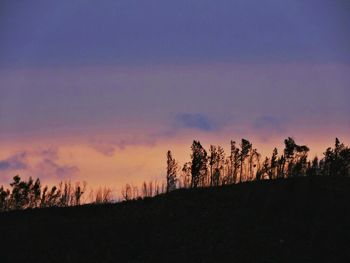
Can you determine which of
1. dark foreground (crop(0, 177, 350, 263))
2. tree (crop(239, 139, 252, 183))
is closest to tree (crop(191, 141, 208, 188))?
tree (crop(239, 139, 252, 183))

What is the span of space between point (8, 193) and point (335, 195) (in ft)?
301

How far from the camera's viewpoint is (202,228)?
1695 inches

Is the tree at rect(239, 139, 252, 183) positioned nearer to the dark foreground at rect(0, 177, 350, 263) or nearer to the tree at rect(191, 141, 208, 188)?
the tree at rect(191, 141, 208, 188)

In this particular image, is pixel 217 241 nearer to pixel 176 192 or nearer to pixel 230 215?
pixel 230 215

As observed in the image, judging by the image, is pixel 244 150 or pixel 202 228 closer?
pixel 202 228

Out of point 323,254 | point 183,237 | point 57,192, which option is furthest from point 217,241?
point 57,192

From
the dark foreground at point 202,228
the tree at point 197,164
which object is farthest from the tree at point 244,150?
the dark foreground at point 202,228

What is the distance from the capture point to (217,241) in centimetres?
4050

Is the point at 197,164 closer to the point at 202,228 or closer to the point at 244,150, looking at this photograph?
the point at 244,150

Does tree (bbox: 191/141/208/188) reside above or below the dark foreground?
above

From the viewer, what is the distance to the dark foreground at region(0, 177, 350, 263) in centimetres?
3900

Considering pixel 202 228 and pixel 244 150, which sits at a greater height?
pixel 244 150

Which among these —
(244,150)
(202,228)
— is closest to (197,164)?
(244,150)

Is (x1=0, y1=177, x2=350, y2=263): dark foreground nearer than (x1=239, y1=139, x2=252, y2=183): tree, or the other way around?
(x1=0, y1=177, x2=350, y2=263): dark foreground
